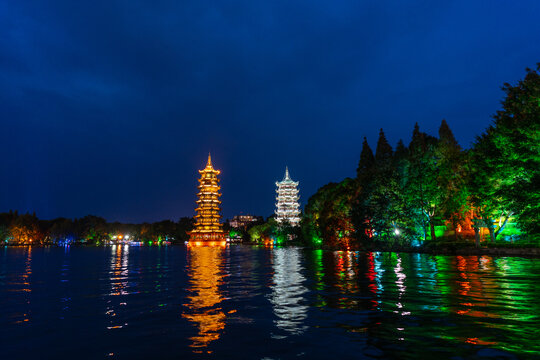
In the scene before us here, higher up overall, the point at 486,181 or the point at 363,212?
the point at 486,181

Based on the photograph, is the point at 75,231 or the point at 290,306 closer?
the point at 290,306

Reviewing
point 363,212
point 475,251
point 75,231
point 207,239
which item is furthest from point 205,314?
point 75,231

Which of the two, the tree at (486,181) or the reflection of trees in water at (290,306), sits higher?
the tree at (486,181)

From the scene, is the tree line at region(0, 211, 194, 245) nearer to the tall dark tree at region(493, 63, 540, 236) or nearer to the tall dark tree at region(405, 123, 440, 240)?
the tall dark tree at region(405, 123, 440, 240)

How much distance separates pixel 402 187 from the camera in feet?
172

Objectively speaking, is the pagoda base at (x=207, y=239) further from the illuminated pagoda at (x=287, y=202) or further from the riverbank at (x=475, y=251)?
the riverbank at (x=475, y=251)

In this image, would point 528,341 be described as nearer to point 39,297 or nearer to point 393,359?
point 393,359

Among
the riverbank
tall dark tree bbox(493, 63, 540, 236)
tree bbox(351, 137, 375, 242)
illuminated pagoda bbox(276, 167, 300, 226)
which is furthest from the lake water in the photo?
illuminated pagoda bbox(276, 167, 300, 226)

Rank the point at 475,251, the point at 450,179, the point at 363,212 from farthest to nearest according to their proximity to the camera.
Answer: the point at 363,212 < the point at 450,179 < the point at 475,251

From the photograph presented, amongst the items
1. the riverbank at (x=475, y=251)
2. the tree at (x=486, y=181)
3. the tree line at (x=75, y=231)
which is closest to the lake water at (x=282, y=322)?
the riverbank at (x=475, y=251)

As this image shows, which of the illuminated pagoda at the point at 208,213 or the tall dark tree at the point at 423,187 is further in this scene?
the illuminated pagoda at the point at 208,213

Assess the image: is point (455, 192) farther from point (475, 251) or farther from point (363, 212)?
point (363, 212)

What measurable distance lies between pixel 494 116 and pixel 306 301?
38.8 m

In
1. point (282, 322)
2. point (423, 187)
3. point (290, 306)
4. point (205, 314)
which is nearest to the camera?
point (282, 322)
